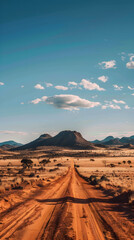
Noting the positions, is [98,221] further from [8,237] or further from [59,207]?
[8,237]

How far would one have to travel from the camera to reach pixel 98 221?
8578mm

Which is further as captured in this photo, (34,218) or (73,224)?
(34,218)

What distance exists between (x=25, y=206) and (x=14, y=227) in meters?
3.85

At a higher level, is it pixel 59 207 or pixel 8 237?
pixel 8 237

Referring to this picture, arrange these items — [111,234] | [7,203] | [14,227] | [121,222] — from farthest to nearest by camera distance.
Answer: [7,203] < [121,222] < [14,227] < [111,234]

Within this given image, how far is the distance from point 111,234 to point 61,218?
→ 2.71 metres

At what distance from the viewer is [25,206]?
11.4 metres

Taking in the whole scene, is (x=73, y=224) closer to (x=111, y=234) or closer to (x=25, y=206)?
(x=111, y=234)

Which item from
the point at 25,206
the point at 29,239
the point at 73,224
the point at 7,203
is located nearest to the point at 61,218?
the point at 73,224

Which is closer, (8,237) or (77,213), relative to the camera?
(8,237)

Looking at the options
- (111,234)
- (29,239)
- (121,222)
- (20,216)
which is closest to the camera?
(29,239)

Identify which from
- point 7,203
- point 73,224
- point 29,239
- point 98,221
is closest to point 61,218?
point 73,224

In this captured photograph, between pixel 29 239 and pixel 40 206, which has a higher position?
pixel 29 239

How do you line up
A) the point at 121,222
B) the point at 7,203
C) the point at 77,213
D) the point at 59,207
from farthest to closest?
the point at 7,203 < the point at 59,207 < the point at 77,213 < the point at 121,222
